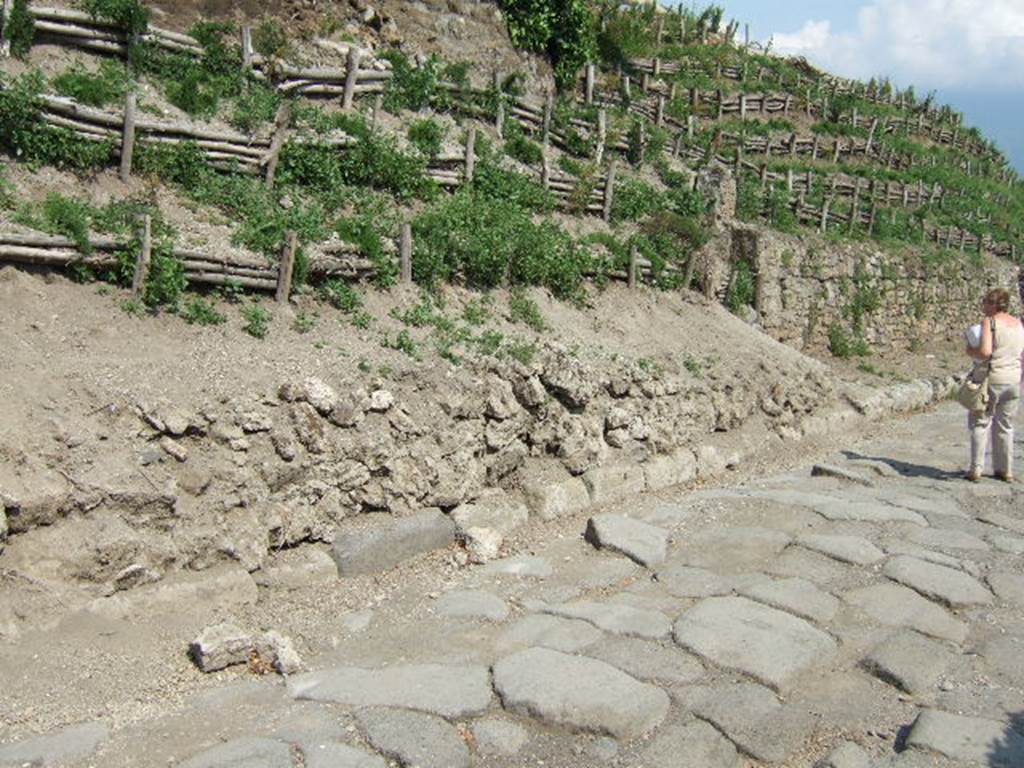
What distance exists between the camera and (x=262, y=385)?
6043 millimetres

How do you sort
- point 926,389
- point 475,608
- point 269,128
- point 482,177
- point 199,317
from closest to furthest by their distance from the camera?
point 475,608
point 199,317
point 269,128
point 482,177
point 926,389

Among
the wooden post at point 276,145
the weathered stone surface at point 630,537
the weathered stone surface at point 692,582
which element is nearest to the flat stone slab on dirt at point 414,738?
the weathered stone surface at point 692,582

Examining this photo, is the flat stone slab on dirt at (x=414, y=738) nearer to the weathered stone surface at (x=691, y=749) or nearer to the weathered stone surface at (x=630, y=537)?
the weathered stone surface at (x=691, y=749)

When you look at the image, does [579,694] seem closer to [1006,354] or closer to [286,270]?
[286,270]

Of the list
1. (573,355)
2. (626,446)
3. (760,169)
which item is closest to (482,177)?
(573,355)

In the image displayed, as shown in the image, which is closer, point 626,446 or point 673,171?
point 626,446

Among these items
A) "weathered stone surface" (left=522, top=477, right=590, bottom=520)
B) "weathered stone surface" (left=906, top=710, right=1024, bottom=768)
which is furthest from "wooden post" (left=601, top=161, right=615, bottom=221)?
"weathered stone surface" (left=906, top=710, right=1024, bottom=768)

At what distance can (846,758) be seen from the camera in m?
3.81

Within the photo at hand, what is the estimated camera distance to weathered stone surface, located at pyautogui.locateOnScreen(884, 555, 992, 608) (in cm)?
535

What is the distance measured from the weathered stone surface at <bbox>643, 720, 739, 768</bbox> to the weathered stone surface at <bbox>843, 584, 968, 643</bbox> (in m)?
1.63

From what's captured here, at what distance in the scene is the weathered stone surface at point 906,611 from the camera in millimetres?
4949

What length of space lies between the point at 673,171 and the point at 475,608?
34.8ft

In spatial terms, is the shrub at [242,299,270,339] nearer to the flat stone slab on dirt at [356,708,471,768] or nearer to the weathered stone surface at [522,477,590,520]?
the weathered stone surface at [522,477,590,520]

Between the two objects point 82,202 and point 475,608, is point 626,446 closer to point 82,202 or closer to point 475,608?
point 475,608
